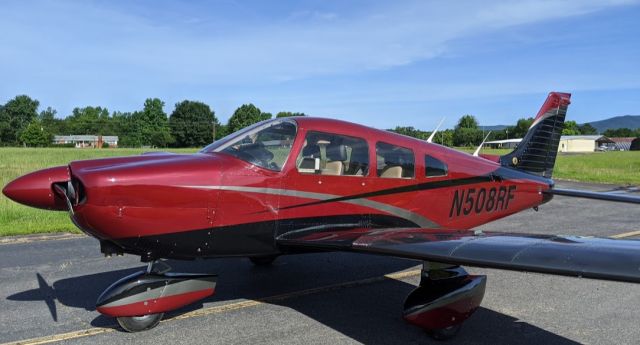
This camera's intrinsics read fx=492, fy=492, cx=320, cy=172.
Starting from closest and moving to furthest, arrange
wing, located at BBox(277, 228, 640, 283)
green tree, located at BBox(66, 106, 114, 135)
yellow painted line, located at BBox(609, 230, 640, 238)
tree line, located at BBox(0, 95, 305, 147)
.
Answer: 1. wing, located at BBox(277, 228, 640, 283)
2. yellow painted line, located at BBox(609, 230, 640, 238)
3. tree line, located at BBox(0, 95, 305, 147)
4. green tree, located at BBox(66, 106, 114, 135)

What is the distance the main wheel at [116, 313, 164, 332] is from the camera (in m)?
4.68

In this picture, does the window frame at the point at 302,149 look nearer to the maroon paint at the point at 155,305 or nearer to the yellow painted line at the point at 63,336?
the maroon paint at the point at 155,305

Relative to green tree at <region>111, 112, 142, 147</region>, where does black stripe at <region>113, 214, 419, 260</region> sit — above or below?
below

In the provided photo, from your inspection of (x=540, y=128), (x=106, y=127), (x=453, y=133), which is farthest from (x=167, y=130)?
(x=540, y=128)

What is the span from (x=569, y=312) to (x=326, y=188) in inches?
118

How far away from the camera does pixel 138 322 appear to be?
4734 mm

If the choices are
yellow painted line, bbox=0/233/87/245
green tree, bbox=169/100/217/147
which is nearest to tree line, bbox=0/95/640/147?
green tree, bbox=169/100/217/147

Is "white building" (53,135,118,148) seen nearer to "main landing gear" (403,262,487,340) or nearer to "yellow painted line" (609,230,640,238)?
"yellow painted line" (609,230,640,238)

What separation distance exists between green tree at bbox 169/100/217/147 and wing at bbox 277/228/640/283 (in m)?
120

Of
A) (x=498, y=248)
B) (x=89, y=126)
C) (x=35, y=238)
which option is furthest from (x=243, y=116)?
(x=498, y=248)

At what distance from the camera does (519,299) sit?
5.88 meters

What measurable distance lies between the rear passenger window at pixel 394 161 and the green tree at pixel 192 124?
11931 cm

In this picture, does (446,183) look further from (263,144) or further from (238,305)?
(238,305)

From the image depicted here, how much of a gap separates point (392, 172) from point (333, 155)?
33.9 inches
